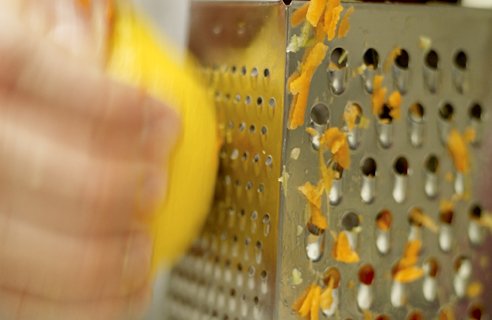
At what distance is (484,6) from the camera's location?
2.20 feet

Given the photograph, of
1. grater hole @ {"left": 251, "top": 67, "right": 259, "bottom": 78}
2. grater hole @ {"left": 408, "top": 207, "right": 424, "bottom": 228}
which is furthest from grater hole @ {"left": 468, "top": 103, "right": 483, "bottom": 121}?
grater hole @ {"left": 251, "top": 67, "right": 259, "bottom": 78}

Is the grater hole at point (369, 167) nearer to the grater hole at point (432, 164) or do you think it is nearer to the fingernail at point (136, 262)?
the grater hole at point (432, 164)

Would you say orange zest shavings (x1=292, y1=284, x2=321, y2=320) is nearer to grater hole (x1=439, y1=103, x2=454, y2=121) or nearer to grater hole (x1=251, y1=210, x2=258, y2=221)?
grater hole (x1=251, y1=210, x2=258, y2=221)

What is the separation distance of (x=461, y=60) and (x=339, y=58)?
0.45ft

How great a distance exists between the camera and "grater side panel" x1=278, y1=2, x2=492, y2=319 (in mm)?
572

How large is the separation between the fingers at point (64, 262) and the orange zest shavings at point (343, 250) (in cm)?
16

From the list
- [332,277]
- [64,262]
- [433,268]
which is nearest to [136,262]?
[64,262]

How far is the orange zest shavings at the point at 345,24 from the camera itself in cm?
57

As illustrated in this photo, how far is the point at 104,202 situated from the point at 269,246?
15 cm

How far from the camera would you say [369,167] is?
2.00ft

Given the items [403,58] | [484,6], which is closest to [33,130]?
[403,58]

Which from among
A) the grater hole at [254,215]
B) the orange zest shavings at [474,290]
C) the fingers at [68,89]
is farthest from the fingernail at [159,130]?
the orange zest shavings at [474,290]

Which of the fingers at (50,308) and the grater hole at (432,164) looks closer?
the fingers at (50,308)

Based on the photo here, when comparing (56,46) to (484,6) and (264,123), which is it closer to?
(264,123)
